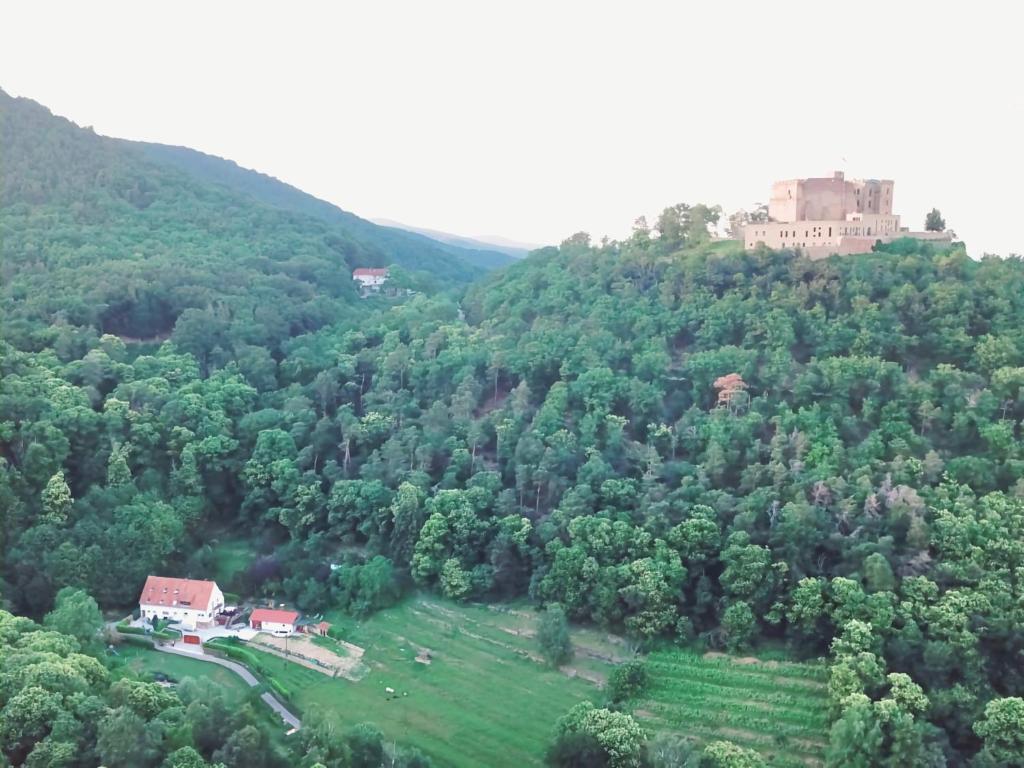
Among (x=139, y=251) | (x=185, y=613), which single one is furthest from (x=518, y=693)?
(x=139, y=251)

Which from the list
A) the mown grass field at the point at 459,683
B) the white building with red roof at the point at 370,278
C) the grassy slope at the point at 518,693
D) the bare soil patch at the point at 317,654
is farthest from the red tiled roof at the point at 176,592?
the white building with red roof at the point at 370,278

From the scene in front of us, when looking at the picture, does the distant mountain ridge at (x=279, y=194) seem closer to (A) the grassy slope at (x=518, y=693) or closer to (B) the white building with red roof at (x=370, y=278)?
(B) the white building with red roof at (x=370, y=278)

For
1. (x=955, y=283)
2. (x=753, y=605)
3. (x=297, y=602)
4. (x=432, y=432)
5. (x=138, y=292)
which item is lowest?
(x=297, y=602)

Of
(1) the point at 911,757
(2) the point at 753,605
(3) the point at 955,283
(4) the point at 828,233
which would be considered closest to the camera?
(1) the point at 911,757

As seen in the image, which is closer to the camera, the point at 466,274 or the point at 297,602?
the point at 297,602

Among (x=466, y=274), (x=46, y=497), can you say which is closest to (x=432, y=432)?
(x=46, y=497)

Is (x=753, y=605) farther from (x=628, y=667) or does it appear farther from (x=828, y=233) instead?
(x=828, y=233)
